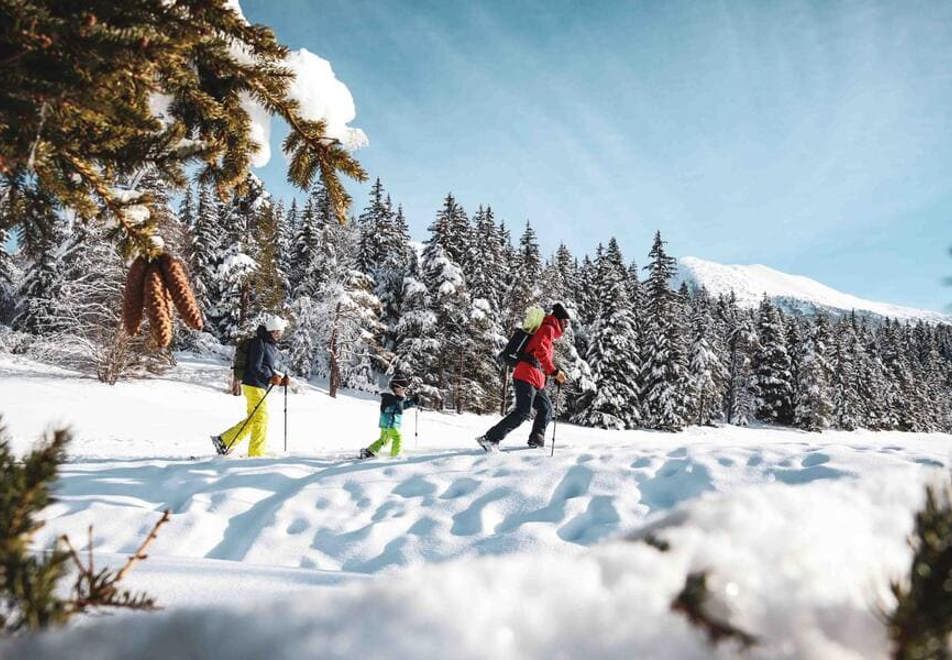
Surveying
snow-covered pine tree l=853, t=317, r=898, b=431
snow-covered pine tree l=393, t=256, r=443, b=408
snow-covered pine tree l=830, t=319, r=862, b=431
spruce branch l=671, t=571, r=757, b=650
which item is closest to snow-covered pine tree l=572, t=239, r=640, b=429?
snow-covered pine tree l=393, t=256, r=443, b=408

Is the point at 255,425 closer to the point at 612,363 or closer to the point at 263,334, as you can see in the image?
the point at 263,334

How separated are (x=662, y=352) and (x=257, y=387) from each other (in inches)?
1240

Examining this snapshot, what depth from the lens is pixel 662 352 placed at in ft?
115

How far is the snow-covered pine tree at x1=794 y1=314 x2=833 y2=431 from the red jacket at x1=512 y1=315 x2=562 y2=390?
4573 centimetres

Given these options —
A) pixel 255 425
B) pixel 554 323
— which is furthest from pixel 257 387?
pixel 554 323

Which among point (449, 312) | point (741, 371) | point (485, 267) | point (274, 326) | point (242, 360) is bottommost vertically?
point (242, 360)

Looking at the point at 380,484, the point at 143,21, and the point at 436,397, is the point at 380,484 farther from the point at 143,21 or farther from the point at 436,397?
the point at 436,397

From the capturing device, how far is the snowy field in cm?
54

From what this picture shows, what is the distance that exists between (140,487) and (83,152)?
4826 millimetres

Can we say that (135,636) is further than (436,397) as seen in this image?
No

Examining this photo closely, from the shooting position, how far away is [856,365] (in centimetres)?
5356

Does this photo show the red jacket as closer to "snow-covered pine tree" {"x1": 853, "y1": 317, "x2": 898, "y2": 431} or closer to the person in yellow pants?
the person in yellow pants

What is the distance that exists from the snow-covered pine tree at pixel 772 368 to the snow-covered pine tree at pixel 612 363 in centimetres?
2218

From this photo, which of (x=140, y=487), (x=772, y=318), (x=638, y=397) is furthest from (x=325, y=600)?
(x=772, y=318)
